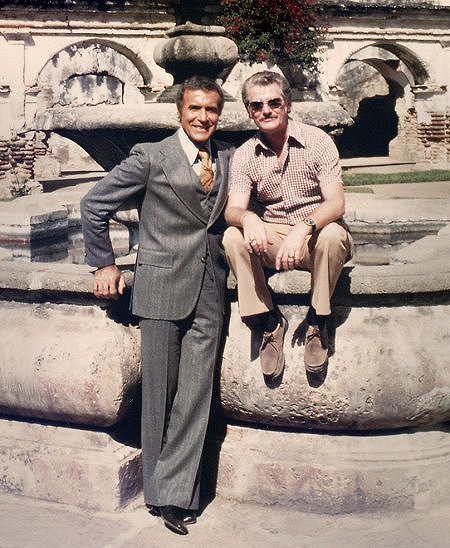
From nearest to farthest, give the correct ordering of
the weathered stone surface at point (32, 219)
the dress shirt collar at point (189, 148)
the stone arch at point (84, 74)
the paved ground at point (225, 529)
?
the paved ground at point (225, 529)
the dress shirt collar at point (189, 148)
the weathered stone surface at point (32, 219)
the stone arch at point (84, 74)

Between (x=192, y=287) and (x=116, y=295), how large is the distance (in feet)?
0.98

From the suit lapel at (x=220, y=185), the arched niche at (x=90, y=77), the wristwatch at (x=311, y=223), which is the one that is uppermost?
the arched niche at (x=90, y=77)

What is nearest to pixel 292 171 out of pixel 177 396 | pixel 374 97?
pixel 177 396

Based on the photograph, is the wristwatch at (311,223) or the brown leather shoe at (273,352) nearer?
the wristwatch at (311,223)

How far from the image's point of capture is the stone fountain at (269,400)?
3.29 m

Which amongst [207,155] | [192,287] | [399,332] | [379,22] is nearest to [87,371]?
[192,287]

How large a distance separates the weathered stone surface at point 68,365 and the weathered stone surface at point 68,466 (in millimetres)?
106

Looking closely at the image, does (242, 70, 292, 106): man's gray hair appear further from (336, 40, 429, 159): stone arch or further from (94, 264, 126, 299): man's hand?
(336, 40, 429, 159): stone arch

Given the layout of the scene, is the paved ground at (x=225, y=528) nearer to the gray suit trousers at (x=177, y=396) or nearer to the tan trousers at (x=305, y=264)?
the gray suit trousers at (x=177, y=396)

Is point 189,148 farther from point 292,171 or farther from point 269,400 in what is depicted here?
point 269,400

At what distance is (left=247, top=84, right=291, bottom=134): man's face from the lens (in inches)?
126

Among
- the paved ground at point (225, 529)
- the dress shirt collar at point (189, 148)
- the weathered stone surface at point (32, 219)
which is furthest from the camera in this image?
the weathered stone surface at point (32, 219)

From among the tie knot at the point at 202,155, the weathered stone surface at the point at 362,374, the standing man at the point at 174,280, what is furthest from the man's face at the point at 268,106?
the weathered stone surface at the point at 362,374

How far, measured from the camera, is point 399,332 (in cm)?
332
